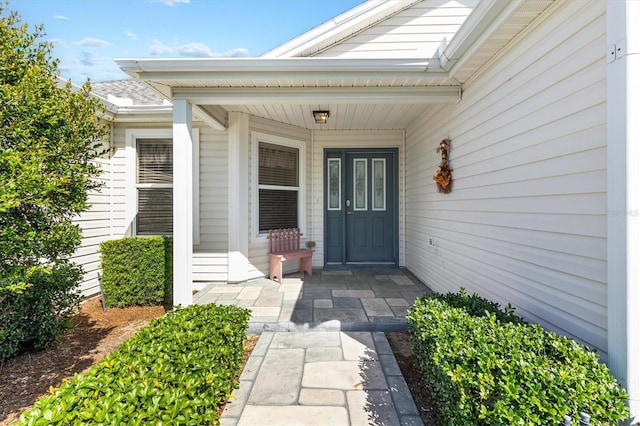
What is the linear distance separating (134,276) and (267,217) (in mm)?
2006

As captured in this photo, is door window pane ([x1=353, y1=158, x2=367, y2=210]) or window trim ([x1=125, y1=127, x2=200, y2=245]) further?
door window pane ([x1=353, y1=158, x2=367, y2=210])

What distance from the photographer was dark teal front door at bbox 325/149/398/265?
5.60 metres

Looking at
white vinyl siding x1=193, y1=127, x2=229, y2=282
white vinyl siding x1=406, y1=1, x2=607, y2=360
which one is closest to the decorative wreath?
white vinyl siding x1=406, y1=1, x2=607, y2=360

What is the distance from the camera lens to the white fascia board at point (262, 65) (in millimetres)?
2850

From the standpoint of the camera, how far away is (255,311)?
337cm

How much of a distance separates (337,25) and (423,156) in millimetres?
2164

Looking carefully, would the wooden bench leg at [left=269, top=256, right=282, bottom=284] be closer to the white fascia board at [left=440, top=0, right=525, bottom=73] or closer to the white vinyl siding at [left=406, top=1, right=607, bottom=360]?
the white vinyl siding at [left=406, top=1, right=607, bottom=360]

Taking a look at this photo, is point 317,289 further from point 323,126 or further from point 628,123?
point 628,123

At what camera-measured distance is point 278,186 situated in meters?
5.12

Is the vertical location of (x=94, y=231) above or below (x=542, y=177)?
below

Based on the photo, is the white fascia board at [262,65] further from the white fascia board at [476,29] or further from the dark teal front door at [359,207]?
Result: the dark teal front door at [359,207]

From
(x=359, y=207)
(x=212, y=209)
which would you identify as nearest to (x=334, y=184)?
(x=359, y=207)

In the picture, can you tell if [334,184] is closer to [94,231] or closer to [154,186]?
[154,186]

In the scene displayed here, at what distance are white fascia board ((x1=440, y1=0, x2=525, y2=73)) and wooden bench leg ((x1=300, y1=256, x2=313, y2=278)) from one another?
3.41m
